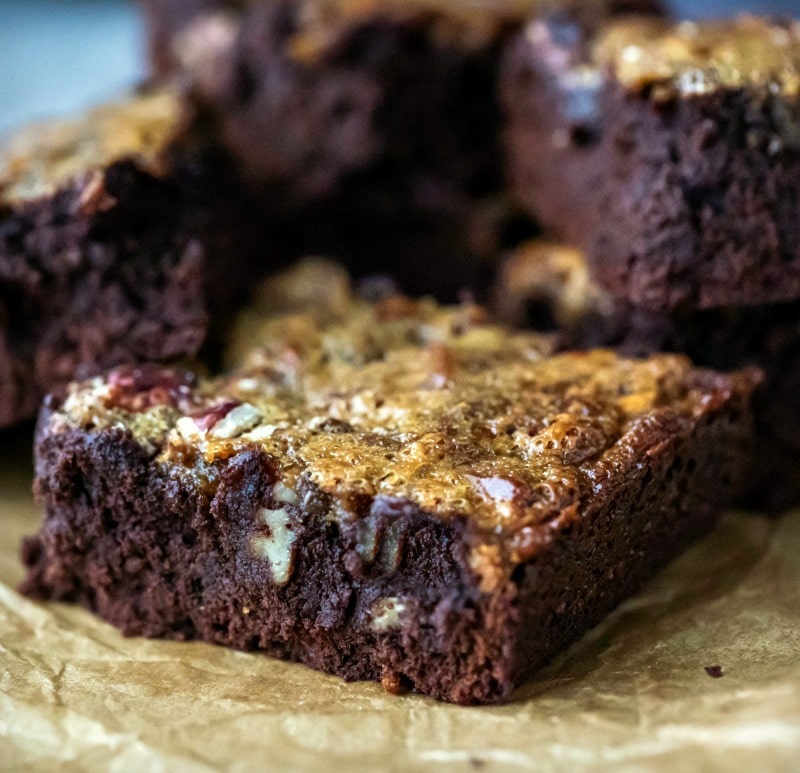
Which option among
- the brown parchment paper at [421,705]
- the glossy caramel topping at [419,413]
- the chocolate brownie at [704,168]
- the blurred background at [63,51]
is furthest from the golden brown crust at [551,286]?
the blurred background at [63,51]

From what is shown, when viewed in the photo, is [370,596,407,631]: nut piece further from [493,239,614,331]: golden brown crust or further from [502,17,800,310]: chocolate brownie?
[493,239,614,331]: golden brown crust

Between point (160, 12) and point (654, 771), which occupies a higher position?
point (160, 12)

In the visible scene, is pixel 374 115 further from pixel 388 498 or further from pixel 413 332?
pixel 388 498

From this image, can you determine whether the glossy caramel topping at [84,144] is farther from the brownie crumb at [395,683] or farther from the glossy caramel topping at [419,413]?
the brownie crumb at [395,683]

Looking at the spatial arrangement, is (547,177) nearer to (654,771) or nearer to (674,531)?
(674,531)

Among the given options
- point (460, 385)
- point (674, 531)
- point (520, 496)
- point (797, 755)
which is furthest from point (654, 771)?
point (460, 385)

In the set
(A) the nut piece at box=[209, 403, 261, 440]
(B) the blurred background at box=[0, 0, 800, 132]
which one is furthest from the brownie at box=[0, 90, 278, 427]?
(B) the blurred background at box=[0, 0, 800, 132]

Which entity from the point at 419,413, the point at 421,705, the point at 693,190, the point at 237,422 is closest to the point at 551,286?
the point at 693,190
